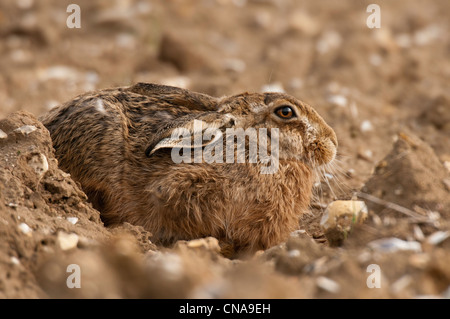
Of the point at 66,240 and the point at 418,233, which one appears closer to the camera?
the point at 66,240

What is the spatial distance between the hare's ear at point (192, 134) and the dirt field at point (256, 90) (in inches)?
26.3

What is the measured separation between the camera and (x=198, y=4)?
1155 centimetres

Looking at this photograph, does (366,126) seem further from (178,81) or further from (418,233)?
(418,233)

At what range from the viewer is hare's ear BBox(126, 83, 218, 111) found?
5.27m

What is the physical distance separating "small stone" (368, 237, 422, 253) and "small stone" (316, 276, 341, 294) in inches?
18.8

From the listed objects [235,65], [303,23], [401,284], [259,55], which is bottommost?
[401,284]

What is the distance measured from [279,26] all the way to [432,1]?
3384mm

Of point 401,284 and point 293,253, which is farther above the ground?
point 293,253

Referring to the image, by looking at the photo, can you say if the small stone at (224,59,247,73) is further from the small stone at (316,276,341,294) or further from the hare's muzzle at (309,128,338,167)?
the small stone at (316,276,341,294)

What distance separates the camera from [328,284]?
3248 millimetres

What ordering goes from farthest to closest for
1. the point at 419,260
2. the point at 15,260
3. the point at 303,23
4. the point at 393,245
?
the point at 303,23, the point at 393,245, the point at 15,260, the point at 419,260

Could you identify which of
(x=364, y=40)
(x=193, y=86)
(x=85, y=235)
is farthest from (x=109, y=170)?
(x=364, y=40)

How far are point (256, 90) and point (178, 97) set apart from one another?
308cm

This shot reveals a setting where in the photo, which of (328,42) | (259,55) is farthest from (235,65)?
(328,42)
